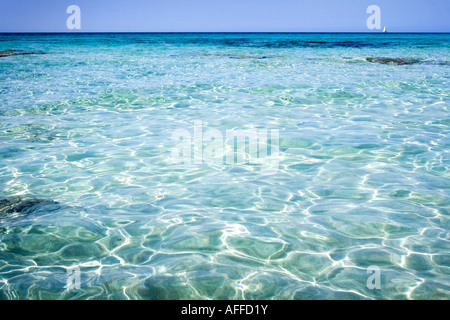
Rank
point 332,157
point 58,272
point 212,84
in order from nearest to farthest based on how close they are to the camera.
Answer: point 58,272, point 332,157, point 212,84

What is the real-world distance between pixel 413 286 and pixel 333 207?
1505mm

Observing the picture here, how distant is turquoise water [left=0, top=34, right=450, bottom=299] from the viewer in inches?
130

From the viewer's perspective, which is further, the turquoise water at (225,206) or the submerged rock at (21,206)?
the submerged rock at (21,206)

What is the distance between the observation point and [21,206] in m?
4.60

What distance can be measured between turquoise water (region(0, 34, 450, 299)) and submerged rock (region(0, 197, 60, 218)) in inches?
1.0

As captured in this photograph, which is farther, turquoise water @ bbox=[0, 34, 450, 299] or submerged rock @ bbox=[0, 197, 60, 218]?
submerged rock @ bbox=[0, 197, 60, 218]

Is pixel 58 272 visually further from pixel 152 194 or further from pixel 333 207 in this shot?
pixel 333 207

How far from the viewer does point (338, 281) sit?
3270 millimetres

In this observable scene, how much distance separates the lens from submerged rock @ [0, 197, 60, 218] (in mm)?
4438

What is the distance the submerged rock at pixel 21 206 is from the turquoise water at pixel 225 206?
0.02 metres

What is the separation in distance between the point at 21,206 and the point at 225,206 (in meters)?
2.59

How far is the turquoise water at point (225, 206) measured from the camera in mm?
3314

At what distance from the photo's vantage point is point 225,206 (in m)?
4.68
